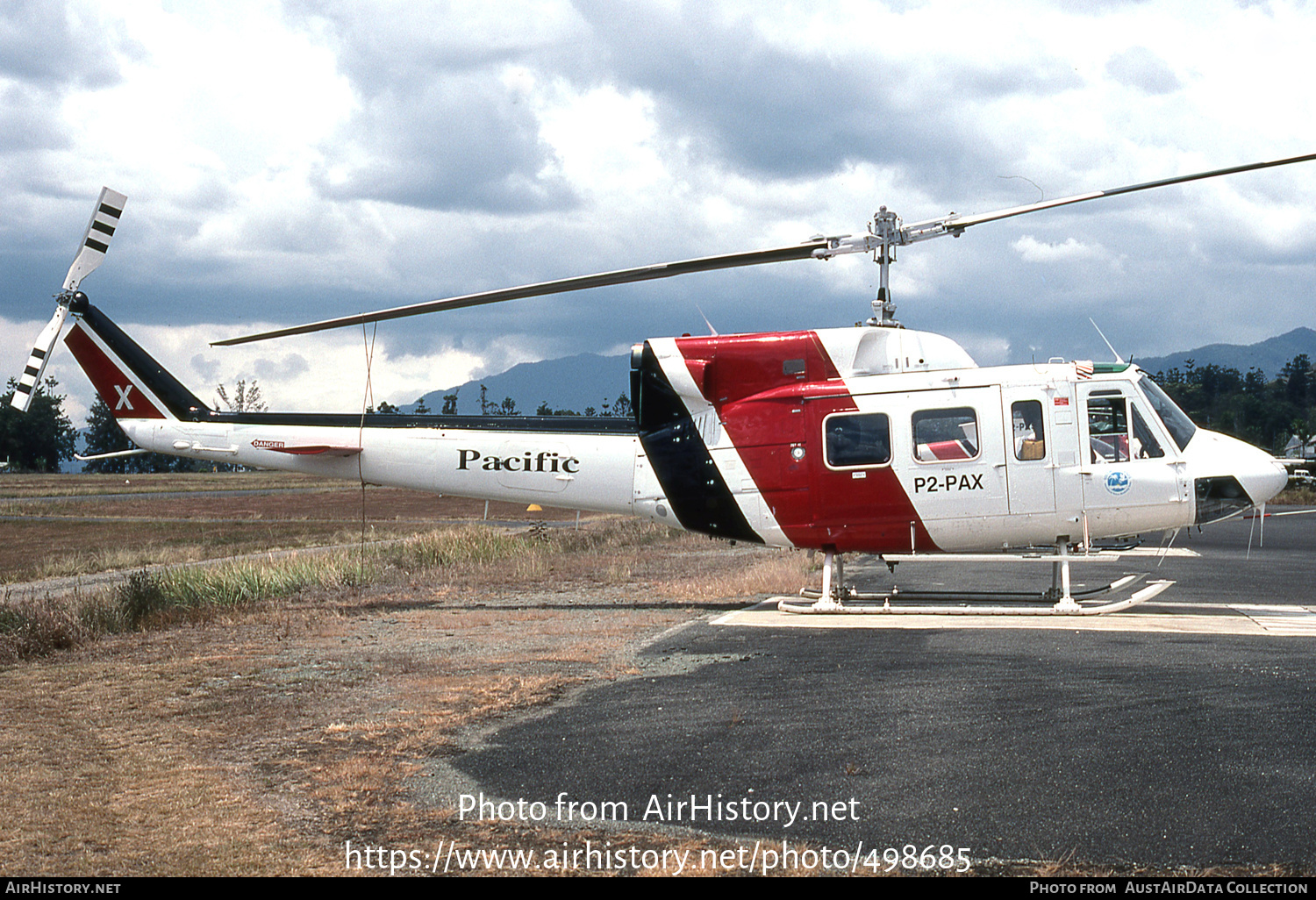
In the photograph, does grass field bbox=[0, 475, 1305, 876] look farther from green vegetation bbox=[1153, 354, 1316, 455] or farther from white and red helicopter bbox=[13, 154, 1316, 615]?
green vegetation bbox=[1153, 354, 1316, 455]

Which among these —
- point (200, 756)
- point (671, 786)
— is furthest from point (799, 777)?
point (200, 756)

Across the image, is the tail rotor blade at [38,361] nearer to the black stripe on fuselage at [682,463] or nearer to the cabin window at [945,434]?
the black stripe on fuselage at [682,463]

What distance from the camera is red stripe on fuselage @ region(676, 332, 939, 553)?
43.5ft

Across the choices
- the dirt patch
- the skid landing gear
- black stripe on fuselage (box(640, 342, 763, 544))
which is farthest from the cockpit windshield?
the dirt patch

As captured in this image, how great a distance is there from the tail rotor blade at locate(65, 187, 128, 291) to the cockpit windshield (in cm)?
1399

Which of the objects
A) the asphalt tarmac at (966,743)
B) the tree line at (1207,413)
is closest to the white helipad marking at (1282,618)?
the asphalt tarmac at (966,743)

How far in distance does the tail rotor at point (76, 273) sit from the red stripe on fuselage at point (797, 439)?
838 cm

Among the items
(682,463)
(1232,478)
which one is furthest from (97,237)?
(1232,478)

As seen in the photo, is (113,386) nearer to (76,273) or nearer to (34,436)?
(76,273)

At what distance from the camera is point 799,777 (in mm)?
6531

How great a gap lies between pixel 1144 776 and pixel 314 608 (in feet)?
39.0

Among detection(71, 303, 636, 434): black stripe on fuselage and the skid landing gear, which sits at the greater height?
detection(71, 303, 636, 434): black stripe on fuselage

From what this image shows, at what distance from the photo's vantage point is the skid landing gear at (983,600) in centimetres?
1250

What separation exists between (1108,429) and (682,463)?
210 inches
